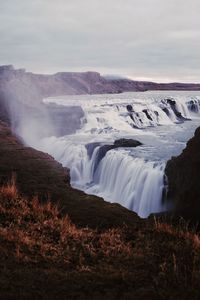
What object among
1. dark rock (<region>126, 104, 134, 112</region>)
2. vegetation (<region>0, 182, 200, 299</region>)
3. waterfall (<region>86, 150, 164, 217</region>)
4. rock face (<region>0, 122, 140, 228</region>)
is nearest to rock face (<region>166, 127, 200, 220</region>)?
rock face (<region>0, 122, 140, 228</region>)

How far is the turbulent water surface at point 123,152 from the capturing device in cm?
2153

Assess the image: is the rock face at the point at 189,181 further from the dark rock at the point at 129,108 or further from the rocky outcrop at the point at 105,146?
the dark rock at the point at 129,108

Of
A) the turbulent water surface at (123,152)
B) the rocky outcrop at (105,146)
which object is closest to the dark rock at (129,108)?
the turbulent water surface at (123,152)

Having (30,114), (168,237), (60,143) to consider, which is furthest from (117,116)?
(168,237)

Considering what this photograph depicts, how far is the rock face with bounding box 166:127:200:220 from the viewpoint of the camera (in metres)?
13.2

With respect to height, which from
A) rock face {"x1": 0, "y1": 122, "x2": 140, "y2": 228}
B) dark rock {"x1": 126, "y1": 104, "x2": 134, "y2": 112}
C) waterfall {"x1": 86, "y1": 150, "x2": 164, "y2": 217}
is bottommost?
waterfall {"x1": 86, "y1": 150, "x2": 164, "y2": 217}

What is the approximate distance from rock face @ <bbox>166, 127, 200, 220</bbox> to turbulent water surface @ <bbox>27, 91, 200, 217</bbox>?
355cm

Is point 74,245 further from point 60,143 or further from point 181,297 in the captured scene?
point 60,143

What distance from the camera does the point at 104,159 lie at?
28312 millimetres

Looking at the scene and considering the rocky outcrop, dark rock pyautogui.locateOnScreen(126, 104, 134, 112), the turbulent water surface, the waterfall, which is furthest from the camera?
dark rock pyautogui.locateOnScreen(126, 104, 134, 112)

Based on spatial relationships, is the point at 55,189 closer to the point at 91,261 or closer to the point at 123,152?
the point at 91,261

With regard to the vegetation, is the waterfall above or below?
below

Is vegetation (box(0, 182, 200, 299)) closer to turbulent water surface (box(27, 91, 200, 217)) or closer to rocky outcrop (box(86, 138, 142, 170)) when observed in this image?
turbulent water surface (box(27, 91, 200, 217))

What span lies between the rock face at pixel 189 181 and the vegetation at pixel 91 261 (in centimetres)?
438
